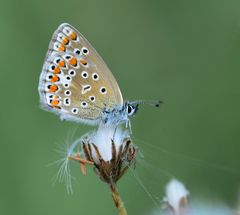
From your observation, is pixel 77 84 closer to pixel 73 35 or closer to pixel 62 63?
pixel 62 63

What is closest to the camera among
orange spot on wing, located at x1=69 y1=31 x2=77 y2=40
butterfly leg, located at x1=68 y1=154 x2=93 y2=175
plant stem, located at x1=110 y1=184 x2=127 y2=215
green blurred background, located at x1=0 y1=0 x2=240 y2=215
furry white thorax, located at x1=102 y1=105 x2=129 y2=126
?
plant stem, located at x1=110 y1=184 x2=127 y2=215

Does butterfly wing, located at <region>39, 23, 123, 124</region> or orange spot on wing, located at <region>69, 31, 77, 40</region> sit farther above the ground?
orange spot on wing, located at <region>69, 31, 77, 40</region>

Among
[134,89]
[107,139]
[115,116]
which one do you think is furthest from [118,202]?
[134,89]

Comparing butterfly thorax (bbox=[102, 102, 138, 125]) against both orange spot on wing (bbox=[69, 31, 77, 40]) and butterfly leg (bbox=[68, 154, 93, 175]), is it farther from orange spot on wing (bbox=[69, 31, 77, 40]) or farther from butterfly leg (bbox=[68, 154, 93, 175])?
butterfly leg (bbox=[68, 154, 93, 175])

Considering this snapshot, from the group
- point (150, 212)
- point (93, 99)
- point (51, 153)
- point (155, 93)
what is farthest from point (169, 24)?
point (150, 212)

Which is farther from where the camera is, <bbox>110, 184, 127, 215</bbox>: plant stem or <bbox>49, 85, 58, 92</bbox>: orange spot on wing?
<bbox>49, 85, 58, 92</bbox>: orange spot on wing

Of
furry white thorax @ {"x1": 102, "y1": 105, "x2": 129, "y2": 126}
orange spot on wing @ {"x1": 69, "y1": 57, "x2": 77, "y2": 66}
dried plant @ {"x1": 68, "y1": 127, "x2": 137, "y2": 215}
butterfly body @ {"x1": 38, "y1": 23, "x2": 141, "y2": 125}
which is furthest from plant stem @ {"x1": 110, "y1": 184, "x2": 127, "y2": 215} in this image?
orange spot on wing @ {"x1": 69, "y1": 57, "x2": 77, "y2": 66}

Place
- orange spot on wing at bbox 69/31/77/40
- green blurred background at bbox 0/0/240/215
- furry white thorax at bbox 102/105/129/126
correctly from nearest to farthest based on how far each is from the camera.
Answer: furry white thorax at bbox 102/105/129/126
orange spot on wing at bbox 69/31/77/40
green blurred background at bbox 0/0/240/215
